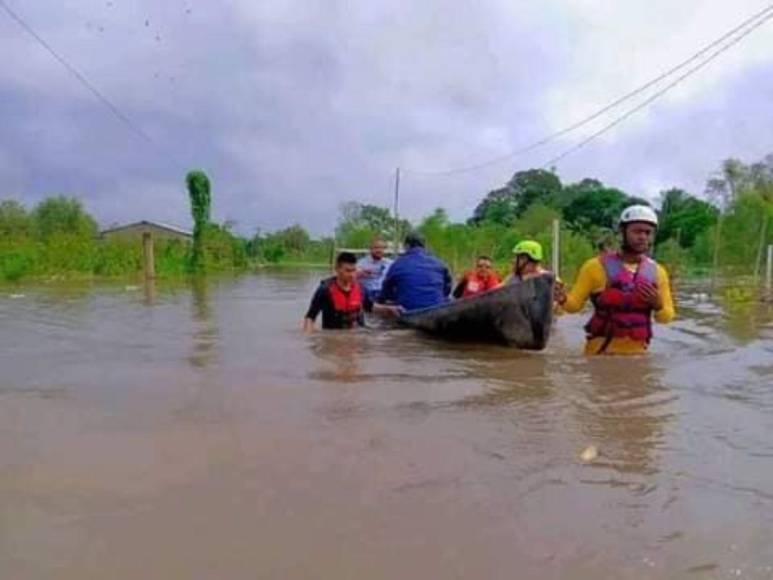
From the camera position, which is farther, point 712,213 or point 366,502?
point 712,213

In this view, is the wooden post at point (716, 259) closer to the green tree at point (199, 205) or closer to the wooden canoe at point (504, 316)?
the wooden canoe at point (504, 316)

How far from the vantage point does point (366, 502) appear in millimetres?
2883

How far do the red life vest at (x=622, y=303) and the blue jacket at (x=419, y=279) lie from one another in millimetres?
3348

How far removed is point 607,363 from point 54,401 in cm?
366

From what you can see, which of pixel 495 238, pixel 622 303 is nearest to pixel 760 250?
pixel 495 238

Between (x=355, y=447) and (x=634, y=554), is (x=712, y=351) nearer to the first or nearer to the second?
(x=355, y=447)

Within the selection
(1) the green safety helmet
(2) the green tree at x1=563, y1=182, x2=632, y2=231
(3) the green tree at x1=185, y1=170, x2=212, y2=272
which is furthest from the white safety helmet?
(2) the green tree at x1=563, y1=182, x2=632, y2=231

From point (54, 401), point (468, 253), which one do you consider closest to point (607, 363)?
point (54, 401)

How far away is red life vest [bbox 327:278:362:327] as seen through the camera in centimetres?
832

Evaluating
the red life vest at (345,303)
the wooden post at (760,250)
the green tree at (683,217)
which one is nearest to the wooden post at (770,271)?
the wooden post at (760,250)

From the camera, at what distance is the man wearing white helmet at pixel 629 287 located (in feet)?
17.9

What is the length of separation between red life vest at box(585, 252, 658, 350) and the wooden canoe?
3.92ft

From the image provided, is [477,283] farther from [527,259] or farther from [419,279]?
[527,259]

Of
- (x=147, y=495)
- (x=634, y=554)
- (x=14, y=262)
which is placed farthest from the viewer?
(x=14, y=262)
